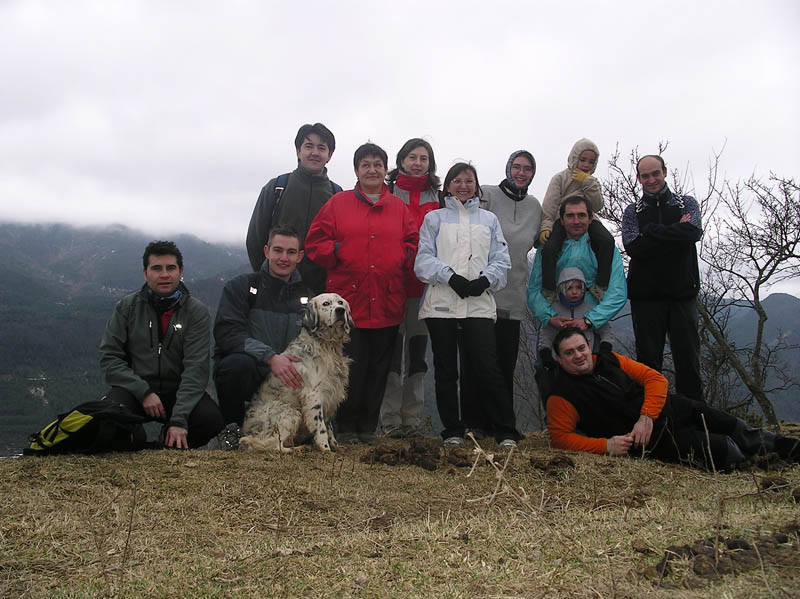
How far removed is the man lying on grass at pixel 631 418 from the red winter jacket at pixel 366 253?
1.71 m

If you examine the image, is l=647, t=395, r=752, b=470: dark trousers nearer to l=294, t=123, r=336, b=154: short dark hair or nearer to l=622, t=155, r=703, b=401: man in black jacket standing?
l=622, t=155, r=703, b=401: man in black jacket standing

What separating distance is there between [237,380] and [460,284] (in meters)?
2.22

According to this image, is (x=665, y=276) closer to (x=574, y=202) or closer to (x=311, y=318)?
(x=574, y=202)

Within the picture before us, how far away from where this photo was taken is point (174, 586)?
228cm

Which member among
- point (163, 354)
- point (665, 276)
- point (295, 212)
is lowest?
point (163, 354)

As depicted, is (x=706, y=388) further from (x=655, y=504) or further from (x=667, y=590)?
(x=667, y=590)

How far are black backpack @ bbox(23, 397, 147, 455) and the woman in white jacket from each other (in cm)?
273

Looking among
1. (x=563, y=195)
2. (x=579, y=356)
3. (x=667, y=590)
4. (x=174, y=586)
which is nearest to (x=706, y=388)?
(x=563, y=195)

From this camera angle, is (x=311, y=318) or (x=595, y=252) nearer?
(x=311, y=318)

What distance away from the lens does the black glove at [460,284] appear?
5387mm

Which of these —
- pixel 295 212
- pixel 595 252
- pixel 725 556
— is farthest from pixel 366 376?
pixel 725 556

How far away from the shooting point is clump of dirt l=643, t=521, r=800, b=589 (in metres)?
2.03

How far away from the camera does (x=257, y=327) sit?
18.7ft

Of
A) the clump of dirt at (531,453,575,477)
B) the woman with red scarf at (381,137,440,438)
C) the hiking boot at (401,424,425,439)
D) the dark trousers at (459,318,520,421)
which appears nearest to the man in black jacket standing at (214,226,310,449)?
the woman with red scarf at (381,137,440,438)
